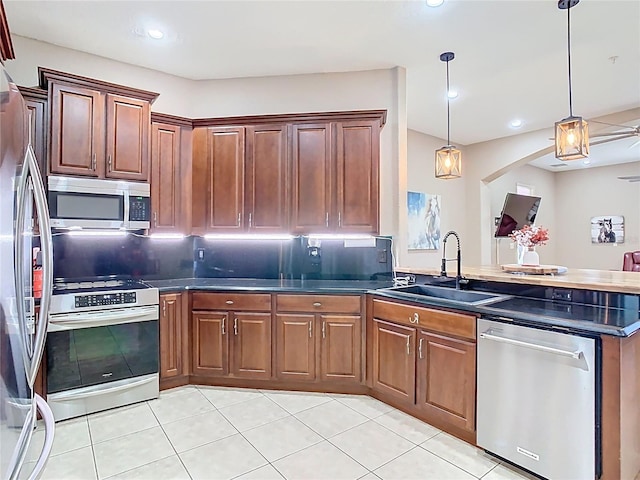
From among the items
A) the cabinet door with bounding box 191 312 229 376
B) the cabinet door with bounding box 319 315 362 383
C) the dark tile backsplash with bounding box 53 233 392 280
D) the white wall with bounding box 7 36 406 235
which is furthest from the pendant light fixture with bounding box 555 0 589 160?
the cabinet door with bounding box 191 312 229 376

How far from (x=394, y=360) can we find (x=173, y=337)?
189 cm

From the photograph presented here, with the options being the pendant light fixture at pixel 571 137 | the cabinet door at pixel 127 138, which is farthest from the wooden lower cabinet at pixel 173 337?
the pendant light fixture at pixel 571 137

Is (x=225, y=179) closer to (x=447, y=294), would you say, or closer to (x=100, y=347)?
(x=100, y=347)

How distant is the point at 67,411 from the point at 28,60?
9.19ft

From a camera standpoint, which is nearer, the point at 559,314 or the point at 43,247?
the point at 43,247

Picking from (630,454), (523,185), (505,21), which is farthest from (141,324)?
(523,185)

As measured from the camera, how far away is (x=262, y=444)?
2.36 metres

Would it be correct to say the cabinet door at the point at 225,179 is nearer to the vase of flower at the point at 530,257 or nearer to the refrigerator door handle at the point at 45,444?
the refrigerator door handle at the point at 45,444

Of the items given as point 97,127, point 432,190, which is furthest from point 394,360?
point 432,190

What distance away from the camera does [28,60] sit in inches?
119

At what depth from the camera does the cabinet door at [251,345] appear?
318 cm

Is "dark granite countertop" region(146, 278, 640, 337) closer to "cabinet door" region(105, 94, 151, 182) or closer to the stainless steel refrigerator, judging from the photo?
"cabinet door" region(105, 94, 151, 182)

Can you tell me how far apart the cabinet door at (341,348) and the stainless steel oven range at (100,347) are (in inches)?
55.1

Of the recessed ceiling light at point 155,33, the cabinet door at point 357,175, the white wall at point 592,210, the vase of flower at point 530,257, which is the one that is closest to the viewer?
the recessed ceiling light at point 155,33
